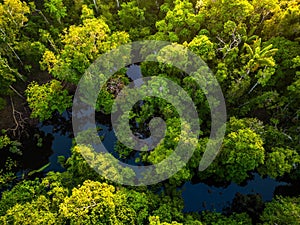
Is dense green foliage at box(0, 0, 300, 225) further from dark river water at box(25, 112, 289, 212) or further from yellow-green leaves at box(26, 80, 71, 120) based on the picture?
dark river water at box(25, 112, 289, 212)

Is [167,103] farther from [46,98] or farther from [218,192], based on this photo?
[46,98]

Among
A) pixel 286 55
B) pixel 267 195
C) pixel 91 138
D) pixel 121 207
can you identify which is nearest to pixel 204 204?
pixel 267 195

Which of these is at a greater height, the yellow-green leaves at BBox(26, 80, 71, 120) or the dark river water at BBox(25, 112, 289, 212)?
the yellow-green leaves at BBox(26, 80, 71, 120)

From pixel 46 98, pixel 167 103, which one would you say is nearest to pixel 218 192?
pixel 167 103

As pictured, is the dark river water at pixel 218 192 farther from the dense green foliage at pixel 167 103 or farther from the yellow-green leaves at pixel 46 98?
the yellow-green leaves at pixel 46 98

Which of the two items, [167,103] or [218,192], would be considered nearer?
[167,103]

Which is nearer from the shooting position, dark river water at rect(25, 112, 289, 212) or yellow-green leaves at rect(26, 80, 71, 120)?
dark river water at rect(25, 112, 289, 212)

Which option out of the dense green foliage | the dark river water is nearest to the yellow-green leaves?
the dense green foliage

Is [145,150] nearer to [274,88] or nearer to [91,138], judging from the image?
[91,138]

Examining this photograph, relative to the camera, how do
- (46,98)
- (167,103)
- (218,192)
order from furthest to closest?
A: 1. (46,98)
2. (218,192)
3. (167,103)
